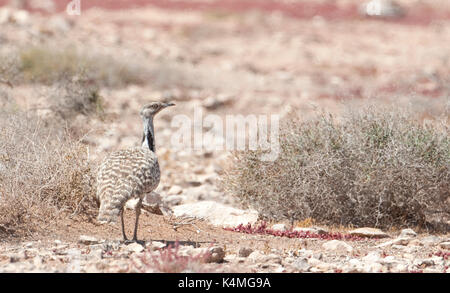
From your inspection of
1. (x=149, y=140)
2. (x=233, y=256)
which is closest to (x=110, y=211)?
(x=233, y=256)

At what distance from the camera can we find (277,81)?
22953 millimetres

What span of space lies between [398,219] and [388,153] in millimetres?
1033

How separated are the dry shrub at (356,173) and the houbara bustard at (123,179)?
2.07m

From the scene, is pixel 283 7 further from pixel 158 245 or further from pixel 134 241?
pixel 158 245

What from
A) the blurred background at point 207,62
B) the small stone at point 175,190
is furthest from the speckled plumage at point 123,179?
the small stone at point 175,190

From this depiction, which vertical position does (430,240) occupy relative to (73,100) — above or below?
below

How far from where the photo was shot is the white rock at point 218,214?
898 cm

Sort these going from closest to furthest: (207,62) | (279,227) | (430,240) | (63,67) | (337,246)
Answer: (337,246)
(430,240)
(279,227)
(63,67)
(207,62)

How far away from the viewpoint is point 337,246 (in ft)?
25.3

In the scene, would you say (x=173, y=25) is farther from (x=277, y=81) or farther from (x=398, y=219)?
(x=398, y=219)

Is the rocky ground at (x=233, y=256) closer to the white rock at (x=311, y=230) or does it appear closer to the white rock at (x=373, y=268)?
the white rock at (x=373, y=268)

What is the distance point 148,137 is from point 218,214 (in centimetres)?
158

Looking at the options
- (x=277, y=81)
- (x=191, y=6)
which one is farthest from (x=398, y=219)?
(x=191, y=6)

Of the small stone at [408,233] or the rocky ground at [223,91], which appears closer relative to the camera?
the rocky ground at [223,91]
